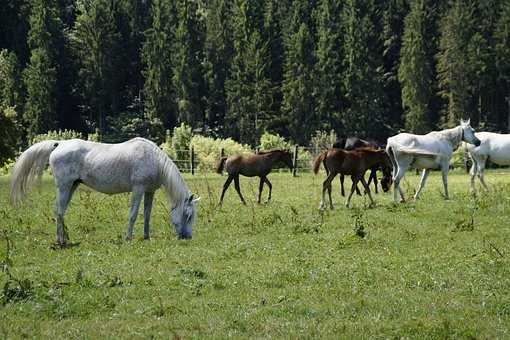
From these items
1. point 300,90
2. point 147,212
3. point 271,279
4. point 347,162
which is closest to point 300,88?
point 300,90

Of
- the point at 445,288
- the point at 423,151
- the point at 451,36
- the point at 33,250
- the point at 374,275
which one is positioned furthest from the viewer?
the point at 451,36

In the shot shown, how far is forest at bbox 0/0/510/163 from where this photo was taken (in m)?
60.4

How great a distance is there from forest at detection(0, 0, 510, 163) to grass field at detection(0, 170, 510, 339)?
4589 centimetres

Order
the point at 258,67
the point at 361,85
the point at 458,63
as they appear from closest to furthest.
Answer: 1. the point at 458,63
2. the point at 361,85
3. the point at 258,67

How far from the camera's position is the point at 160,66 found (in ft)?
211

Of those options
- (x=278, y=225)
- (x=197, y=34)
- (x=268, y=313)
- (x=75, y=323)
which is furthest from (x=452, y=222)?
(x=197, y=34)

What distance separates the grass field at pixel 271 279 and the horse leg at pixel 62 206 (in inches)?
11.7

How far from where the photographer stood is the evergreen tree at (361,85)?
6053 centimetres

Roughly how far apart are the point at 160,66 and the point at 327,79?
49.2 feet

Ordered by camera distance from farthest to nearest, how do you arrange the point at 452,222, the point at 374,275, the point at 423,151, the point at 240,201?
the point at 240,201 < the point at 423,151 < the point at 452,222 < the point at 374,275

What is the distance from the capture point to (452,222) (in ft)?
46.7

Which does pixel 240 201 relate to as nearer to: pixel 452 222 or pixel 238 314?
pixel 452 222

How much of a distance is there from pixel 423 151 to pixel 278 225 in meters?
6.36

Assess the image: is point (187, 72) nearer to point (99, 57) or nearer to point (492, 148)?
point (99, 57)
